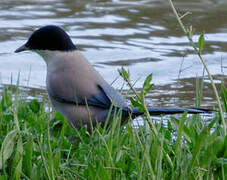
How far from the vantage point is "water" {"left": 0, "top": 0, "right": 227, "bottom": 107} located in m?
7.24

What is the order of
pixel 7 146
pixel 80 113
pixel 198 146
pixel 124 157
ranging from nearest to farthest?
pixel 198 146
pixel 124 157
pixel 7 146
pixel 80 113

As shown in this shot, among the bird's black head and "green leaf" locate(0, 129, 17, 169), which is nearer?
"green leaf" locate(0, 129, 17, 169)

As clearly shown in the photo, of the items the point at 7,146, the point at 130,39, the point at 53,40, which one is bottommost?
the point at 130,39

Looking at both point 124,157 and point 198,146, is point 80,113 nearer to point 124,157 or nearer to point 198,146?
point 124,157

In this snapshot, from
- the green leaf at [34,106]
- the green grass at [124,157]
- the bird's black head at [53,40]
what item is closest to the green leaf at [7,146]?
the green grass at [124,157]

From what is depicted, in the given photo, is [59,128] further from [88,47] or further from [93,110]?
[88,47]

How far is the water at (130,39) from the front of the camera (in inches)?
285

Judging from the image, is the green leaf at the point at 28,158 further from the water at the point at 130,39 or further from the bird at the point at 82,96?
the water at the point at 130,39

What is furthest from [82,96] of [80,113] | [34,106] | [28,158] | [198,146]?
[198,146]

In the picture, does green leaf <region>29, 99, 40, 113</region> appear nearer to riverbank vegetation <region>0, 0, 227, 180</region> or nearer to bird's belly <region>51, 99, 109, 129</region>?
bird's belly <region>51, 99, 109, 129</region>

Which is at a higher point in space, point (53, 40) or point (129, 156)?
point (53, 40)

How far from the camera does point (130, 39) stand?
8703 mm

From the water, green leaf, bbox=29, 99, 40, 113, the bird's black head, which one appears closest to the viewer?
green leaf, bbox=29, 99, 40, 113

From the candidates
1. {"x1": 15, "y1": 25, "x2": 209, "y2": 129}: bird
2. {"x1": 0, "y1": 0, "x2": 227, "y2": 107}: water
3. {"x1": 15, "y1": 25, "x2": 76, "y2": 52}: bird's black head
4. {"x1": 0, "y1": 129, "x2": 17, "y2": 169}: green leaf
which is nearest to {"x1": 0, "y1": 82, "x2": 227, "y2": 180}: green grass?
{"x1": 0, "y1": 129, "x2": 17, "y2": 169}: green leaf
